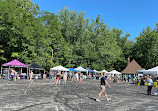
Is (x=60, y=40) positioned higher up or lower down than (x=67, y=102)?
higher up

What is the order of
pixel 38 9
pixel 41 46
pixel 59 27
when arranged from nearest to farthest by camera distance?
pixel 41 46 < pixel 38 9 < pixel 59 27

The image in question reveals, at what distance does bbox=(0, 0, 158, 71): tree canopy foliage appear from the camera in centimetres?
3969

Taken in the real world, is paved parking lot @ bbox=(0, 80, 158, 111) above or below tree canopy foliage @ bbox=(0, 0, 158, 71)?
below

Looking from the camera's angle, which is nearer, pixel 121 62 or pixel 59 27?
pixel 59 27

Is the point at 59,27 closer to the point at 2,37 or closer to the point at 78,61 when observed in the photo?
the point at 78,61

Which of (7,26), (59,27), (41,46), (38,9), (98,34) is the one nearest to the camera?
(7,26)

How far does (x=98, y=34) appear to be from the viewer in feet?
212

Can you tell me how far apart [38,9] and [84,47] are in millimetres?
17740

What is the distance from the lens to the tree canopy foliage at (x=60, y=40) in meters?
39.7

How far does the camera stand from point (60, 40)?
55375mm

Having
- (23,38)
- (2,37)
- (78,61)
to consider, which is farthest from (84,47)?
(2,37)

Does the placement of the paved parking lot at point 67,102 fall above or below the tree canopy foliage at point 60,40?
below

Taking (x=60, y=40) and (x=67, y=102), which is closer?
(x=67, y=102)

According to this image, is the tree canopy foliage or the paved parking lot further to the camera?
the tree canopy foliage
